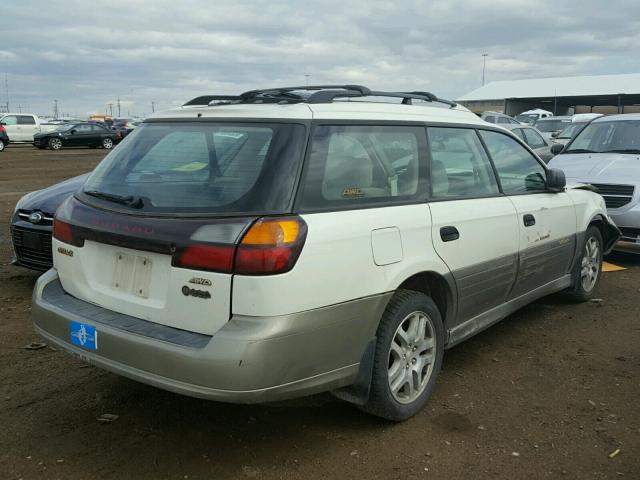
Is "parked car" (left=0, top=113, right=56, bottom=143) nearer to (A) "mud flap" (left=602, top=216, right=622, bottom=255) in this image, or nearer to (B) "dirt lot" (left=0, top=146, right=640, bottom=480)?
(B) "dirt lot" (left=0, top=146, right=640, bottom=480)

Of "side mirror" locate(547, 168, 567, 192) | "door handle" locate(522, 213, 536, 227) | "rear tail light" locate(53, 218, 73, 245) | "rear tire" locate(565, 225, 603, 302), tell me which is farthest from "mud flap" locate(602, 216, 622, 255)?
"rear tail light" locate(53, 218, 73, 245)

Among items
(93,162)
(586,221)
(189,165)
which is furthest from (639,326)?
(93,162)

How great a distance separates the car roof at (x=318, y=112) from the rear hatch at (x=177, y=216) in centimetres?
6

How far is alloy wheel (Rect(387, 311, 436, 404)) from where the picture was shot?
324 centimetres

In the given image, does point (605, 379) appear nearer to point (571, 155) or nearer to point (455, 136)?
point (455, 136)

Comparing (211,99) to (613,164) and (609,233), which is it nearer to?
(609,233)

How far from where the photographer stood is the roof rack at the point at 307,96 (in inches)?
126

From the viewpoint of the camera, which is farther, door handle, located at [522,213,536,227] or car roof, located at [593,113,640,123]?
car roof, located at [593,113,640,123]

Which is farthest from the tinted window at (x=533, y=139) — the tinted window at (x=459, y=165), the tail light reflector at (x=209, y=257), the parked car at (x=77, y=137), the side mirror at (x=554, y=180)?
the parked car at (x=77, y=137)

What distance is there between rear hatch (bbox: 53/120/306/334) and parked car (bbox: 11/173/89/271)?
6.96 feet

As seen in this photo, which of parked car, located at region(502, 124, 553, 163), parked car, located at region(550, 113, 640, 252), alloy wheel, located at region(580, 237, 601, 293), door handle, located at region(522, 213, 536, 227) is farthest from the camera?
parked car, located at region(502, 124, 553, 163)

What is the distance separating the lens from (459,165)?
3859mm

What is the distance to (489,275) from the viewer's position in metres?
3.87

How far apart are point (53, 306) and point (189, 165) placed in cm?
104
